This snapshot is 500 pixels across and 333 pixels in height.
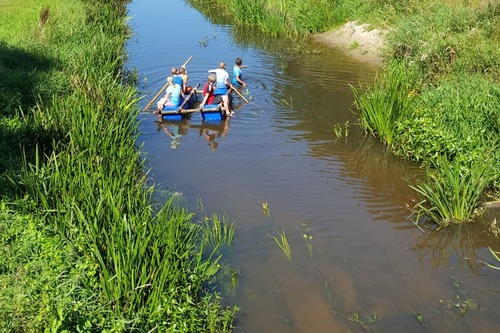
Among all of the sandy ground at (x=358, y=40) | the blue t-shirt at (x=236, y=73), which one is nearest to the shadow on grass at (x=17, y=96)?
the blue t-shirt at (x=236, y=73)

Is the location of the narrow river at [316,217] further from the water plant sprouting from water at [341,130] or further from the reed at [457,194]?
the reed at [457,194]

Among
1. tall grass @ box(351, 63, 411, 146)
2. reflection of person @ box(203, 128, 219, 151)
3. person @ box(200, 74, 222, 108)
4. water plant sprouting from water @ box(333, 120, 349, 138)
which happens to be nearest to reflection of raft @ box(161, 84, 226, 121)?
person @ box(200, 74, 222, 108)

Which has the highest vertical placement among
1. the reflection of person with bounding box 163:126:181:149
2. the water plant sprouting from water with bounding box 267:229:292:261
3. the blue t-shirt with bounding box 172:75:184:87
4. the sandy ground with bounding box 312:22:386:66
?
the sandy ground with bounding box 312:22:386:66

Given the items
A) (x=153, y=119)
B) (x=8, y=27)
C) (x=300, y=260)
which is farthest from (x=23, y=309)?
(x=8, y=27)

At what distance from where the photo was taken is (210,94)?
612 inches

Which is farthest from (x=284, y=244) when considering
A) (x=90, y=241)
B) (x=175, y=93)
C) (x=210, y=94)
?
(x=210, y=94)

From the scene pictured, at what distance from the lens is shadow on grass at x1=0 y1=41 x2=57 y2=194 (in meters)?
9.43

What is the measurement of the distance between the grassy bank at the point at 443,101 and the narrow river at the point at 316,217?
0.49 meters

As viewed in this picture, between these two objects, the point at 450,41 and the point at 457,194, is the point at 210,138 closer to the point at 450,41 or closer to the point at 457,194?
the point at 457,194

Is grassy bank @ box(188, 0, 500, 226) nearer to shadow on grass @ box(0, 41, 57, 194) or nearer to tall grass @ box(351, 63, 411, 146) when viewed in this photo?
tall grass @ box(351, 63, 411, 146)

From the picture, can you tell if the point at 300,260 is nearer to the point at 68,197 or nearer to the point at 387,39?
the point at 68,197

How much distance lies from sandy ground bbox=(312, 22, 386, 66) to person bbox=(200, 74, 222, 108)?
645cm

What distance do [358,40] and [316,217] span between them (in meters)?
13.1

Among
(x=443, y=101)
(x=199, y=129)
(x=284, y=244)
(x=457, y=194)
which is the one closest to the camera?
(x=284, y=244)
